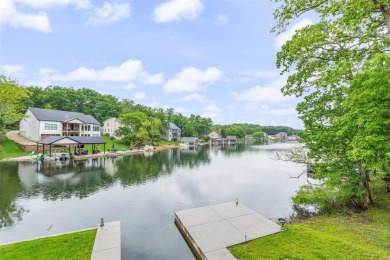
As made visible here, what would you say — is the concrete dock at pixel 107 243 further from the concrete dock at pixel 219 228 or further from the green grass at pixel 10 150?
the green grass at pixel 10 150

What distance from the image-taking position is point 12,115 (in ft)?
119

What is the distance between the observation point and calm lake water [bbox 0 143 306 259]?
33.1ft

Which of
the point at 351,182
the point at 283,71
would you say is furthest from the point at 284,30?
the point at 351,182

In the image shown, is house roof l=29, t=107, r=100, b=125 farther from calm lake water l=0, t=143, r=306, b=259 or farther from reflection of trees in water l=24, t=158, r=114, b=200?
reflection of trees in water l=24, t=158, r=114, b=200

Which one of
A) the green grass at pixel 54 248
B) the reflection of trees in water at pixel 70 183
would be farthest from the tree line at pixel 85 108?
the green grass at pixel 54 248

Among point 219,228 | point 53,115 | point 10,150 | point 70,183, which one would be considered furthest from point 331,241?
point 53,115

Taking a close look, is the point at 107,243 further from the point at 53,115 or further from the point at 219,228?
the point at 53,115

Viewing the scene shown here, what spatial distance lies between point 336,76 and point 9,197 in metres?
20.9

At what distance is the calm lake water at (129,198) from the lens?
1009 centimetres

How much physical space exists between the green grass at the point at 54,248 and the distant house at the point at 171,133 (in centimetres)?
6472

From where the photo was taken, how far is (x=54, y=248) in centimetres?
793

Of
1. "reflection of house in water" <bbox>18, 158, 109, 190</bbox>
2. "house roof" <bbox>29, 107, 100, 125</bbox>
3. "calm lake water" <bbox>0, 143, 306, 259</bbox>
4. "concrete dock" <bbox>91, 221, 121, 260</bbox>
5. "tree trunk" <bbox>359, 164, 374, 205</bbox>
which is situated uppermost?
"house roof" <bbox>29, 107, 100, 125</bbox>

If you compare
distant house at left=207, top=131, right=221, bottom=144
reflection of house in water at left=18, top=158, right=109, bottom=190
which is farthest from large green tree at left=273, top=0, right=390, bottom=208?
distant house at left=207, top=131, right=221, bottom=144

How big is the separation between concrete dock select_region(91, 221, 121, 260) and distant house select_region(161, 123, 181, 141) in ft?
209
